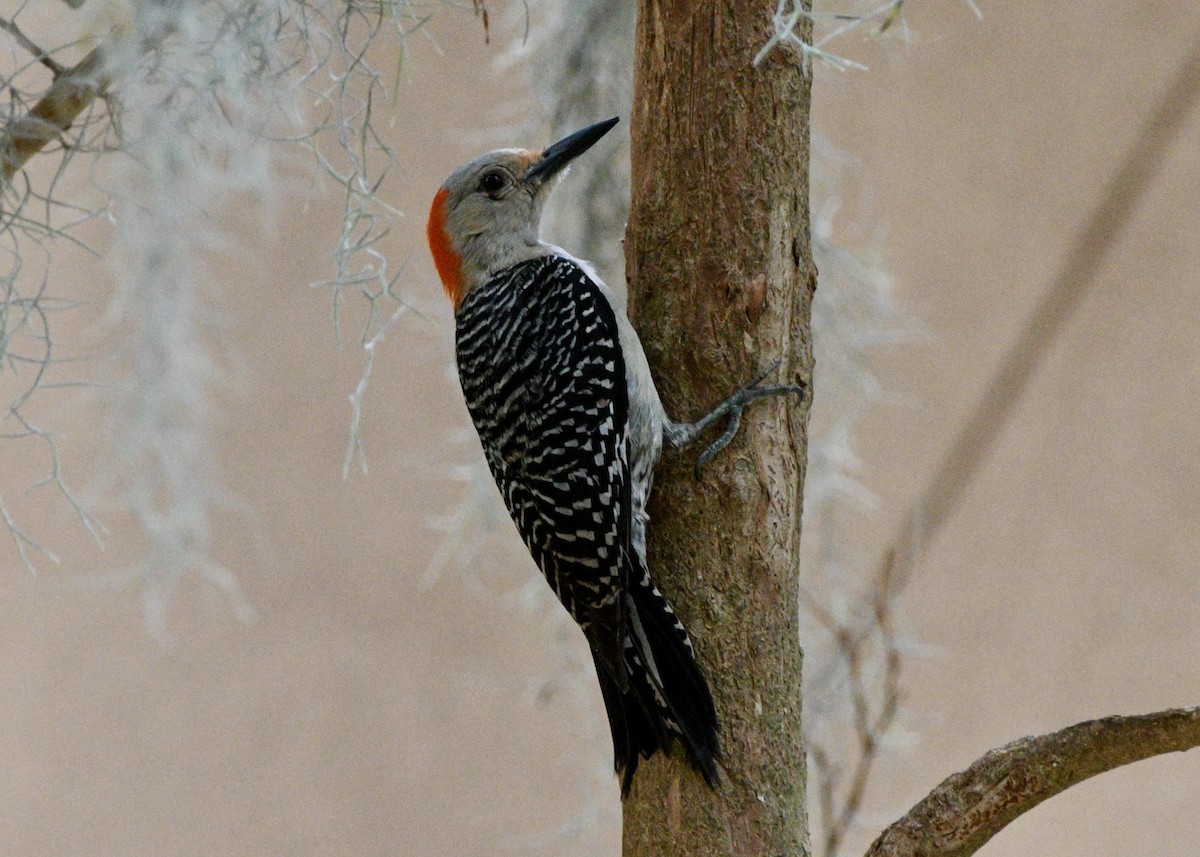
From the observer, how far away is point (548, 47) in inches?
84.4

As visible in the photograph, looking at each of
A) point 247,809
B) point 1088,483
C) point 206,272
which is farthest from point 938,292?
point 247,809

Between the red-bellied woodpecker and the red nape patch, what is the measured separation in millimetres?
81

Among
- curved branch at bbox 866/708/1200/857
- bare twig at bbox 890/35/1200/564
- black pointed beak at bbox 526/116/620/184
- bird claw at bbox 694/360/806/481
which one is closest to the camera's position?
curved branch at bbox 866/708/1200/857

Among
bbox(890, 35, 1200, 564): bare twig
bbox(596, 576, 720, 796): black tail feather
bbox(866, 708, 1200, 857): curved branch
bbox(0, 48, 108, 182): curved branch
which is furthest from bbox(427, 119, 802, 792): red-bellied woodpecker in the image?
bbox(890, 35, 1200, 564): bare twig

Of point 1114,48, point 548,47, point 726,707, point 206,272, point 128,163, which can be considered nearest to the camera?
point 726,707

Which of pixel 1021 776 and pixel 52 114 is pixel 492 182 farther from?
pixel 1021 776

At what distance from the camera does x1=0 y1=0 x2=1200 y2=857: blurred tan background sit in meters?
2.86

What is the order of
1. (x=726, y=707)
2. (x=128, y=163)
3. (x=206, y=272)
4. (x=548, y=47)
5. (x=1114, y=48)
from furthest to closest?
(x=206, y=272)
(x=1114, y=48)
(x=128, y=163)
(x=548, y=47)
(x=726, y=707)

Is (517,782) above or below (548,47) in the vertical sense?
below

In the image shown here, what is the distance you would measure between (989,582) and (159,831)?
2048 millimetres

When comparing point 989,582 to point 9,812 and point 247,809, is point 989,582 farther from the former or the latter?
point 9,812

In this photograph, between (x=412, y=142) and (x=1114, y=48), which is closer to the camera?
(x=1114, y=48)

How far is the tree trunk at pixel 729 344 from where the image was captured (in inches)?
59.7

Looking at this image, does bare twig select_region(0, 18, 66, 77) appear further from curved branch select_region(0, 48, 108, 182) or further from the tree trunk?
the tree trunk
